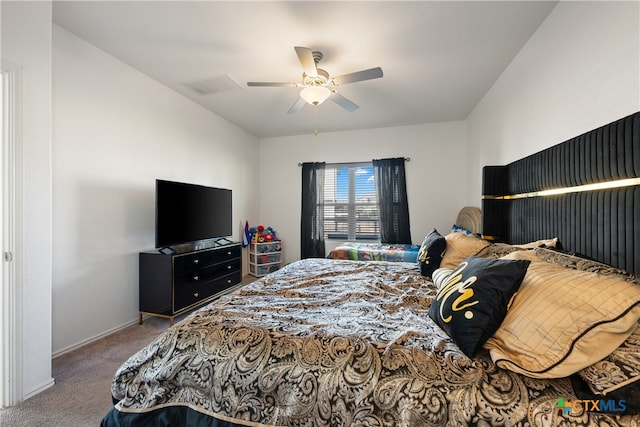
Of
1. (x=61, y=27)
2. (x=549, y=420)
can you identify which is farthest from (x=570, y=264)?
(x=61, y=27)

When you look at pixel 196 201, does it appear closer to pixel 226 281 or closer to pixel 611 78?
pixel 226 281

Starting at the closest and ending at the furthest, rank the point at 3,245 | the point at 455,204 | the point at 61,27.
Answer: the point at 3,245 < the point at 61,27 < the point at 455,204

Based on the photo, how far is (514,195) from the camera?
2291 mm

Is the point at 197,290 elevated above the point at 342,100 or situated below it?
below

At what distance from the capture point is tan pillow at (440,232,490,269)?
197 cm

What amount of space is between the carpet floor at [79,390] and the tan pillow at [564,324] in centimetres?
212

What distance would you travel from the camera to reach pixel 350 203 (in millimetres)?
4980

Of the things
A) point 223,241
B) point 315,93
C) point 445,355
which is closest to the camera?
point 445,355

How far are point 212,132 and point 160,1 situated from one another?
7.12ft

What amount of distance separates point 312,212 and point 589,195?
3.94m

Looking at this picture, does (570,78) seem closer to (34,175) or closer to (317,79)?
(317,79)

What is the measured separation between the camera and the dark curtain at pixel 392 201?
4.57 metres

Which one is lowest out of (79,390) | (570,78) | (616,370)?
(79,390)

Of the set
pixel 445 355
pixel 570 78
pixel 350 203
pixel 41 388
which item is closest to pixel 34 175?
pixel 41 388
